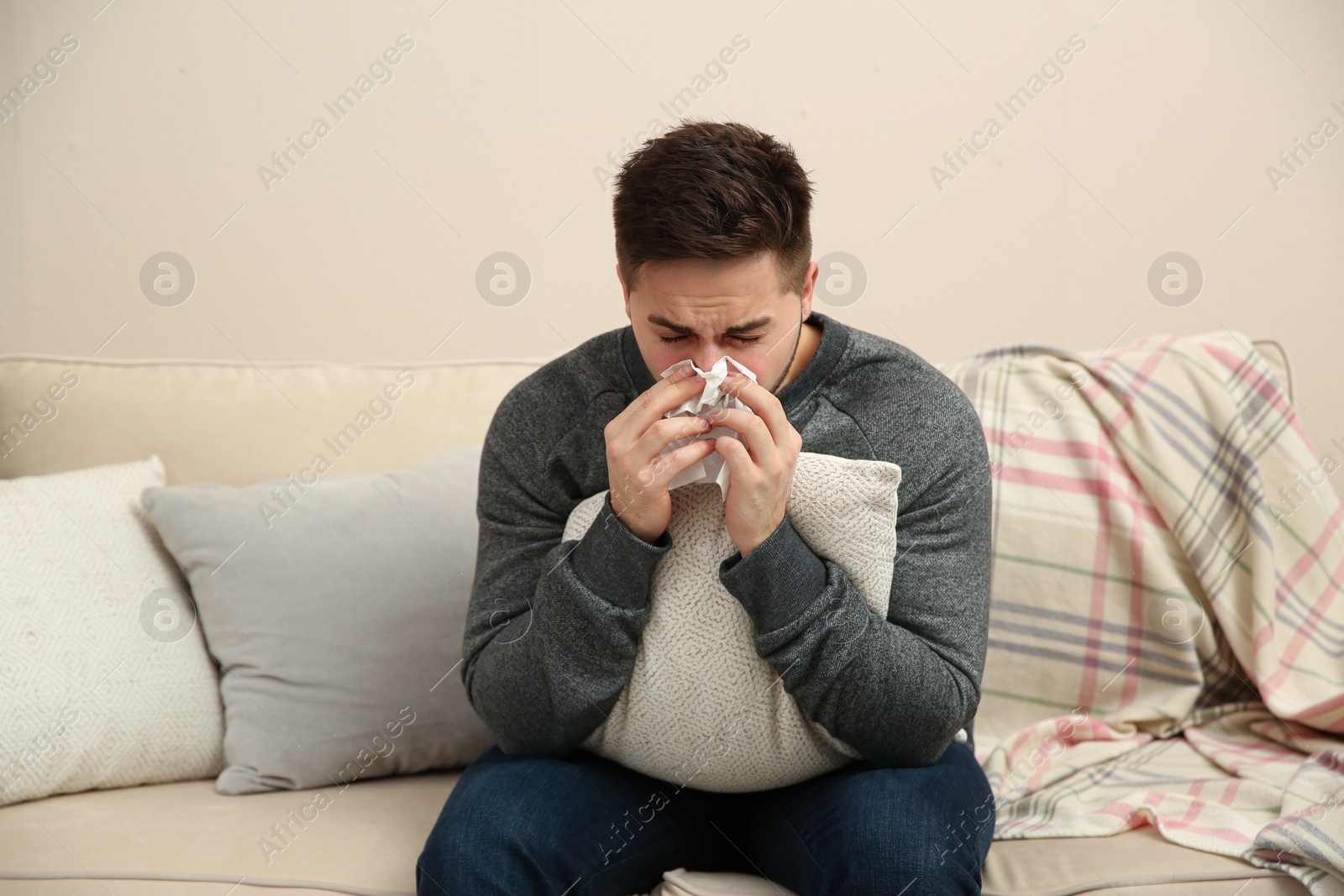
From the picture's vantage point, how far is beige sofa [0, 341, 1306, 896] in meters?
1.14

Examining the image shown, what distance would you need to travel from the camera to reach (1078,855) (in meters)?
1.20

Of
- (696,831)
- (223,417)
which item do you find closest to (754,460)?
(696,831)

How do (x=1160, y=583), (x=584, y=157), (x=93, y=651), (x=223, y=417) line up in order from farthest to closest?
(x=584, y=157), (x=223, y=417), (x=1160, y=583), (x=93, y=651)

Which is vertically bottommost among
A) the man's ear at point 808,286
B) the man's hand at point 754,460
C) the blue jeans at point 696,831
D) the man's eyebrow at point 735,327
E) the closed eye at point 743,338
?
the blue jeans at point 696,831

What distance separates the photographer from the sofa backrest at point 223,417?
5.31 feet

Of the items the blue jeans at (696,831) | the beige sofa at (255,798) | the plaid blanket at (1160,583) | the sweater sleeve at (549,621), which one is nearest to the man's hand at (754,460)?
the sweater sleeve at (549,621)

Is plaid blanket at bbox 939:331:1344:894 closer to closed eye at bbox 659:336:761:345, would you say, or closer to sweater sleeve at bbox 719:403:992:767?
sweater sleeve at bbox 719:403:992:767

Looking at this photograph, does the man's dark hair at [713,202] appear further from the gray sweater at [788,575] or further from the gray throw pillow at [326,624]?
the gray throw pillow at [326,624]

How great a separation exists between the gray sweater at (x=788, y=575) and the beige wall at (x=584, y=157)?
2.78 feet

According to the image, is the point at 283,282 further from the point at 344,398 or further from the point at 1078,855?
the point at 1078,855

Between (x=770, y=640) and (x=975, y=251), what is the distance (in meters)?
1.33

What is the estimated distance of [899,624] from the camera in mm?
1167

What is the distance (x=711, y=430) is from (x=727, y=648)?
24 cm

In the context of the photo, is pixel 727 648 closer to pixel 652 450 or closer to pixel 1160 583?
pixel 652 450
